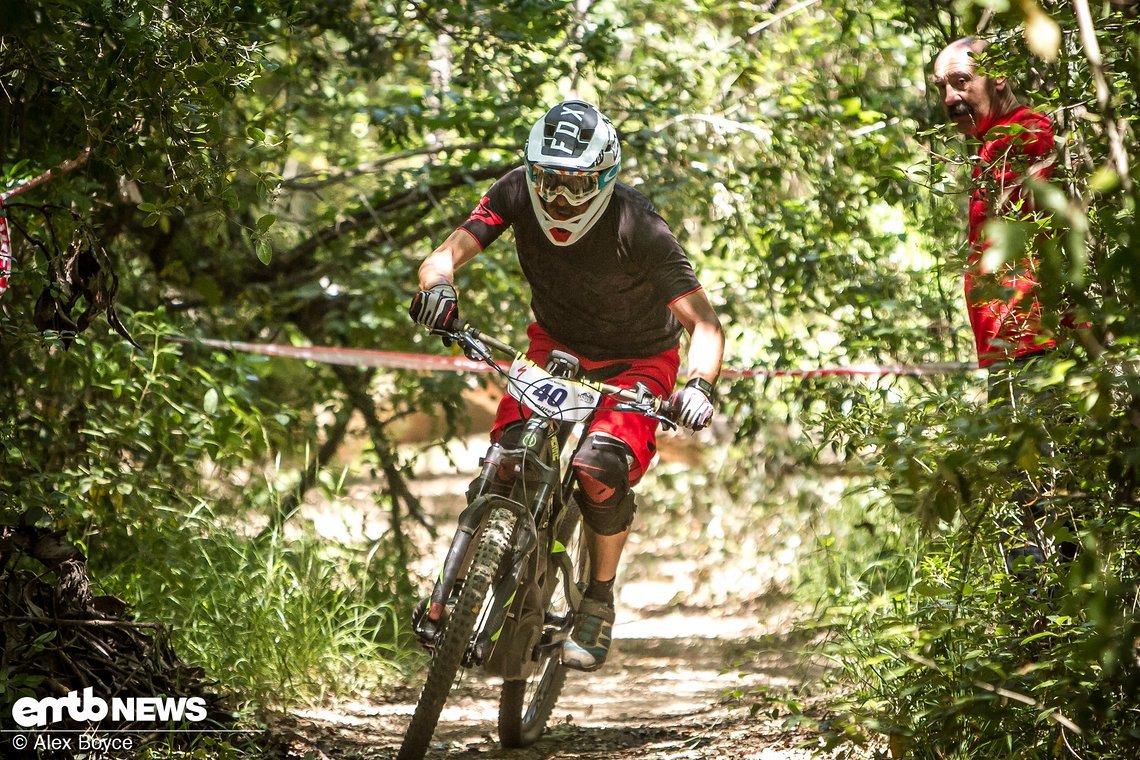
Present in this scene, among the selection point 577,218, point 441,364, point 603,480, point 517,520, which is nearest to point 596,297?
point 577,218

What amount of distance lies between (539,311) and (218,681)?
1683mm

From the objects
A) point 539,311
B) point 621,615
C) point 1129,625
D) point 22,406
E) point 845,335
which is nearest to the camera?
point 1129,625

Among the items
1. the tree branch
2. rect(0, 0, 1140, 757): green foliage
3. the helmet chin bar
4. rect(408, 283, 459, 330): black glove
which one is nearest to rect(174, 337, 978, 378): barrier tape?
rect(0, 0, 1140, 757): green foliage

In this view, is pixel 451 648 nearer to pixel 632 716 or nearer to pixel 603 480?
pixel 603 480

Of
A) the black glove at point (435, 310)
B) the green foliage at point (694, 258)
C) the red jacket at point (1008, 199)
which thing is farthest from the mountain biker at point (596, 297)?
the red jacket at point (1008, 199)

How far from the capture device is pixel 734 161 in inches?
228

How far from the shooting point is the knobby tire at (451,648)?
336 cm

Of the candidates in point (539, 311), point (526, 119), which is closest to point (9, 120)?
point (539, 311)

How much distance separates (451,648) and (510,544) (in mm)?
370

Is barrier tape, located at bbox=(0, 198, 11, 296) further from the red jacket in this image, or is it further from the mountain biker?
the red jacket

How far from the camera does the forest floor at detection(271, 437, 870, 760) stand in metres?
3.89

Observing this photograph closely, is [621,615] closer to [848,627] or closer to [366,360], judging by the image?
[366,360]

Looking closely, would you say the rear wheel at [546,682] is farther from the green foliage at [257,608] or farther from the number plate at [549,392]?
the green foliage at [257,608]

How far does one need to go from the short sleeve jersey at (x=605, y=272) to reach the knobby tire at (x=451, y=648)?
96cm
